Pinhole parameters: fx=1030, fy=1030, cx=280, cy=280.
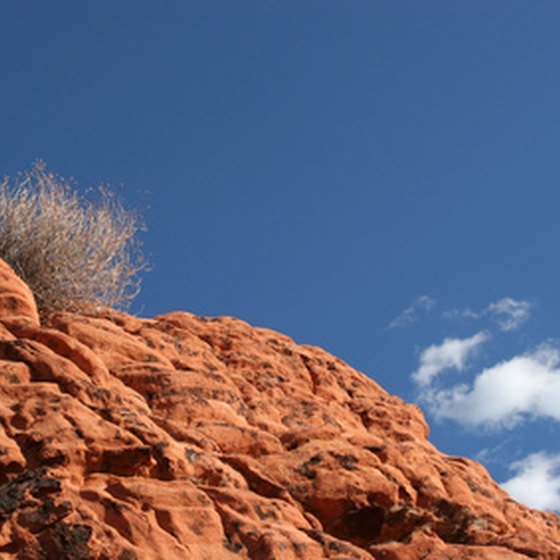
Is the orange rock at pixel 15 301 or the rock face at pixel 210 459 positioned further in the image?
the orange rock at pixel 15 301

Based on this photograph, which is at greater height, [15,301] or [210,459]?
[15,301]

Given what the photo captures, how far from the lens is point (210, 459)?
1038 centimetres

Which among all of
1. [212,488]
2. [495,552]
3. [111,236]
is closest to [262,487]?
[212,488]

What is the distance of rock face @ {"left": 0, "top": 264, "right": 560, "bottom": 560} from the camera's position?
28.6 ft

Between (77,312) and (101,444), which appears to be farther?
(77,312)

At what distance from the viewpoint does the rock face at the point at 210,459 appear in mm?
8727

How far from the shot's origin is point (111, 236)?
15656mm

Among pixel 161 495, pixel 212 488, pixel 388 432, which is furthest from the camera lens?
pixel 388 432

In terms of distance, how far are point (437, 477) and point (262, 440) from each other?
8.72ft

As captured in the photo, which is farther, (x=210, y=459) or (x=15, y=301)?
(x=15, y=301)

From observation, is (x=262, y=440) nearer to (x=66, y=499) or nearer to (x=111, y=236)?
(x=66, y=499)

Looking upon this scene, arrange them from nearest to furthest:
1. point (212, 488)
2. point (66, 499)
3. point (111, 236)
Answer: point (66, 499) → point (212, 488) → point (111, 236)

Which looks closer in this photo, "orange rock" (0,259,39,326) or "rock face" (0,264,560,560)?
"rock face" (0,264,560,560)

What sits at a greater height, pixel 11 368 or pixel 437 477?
pixel 437 477
